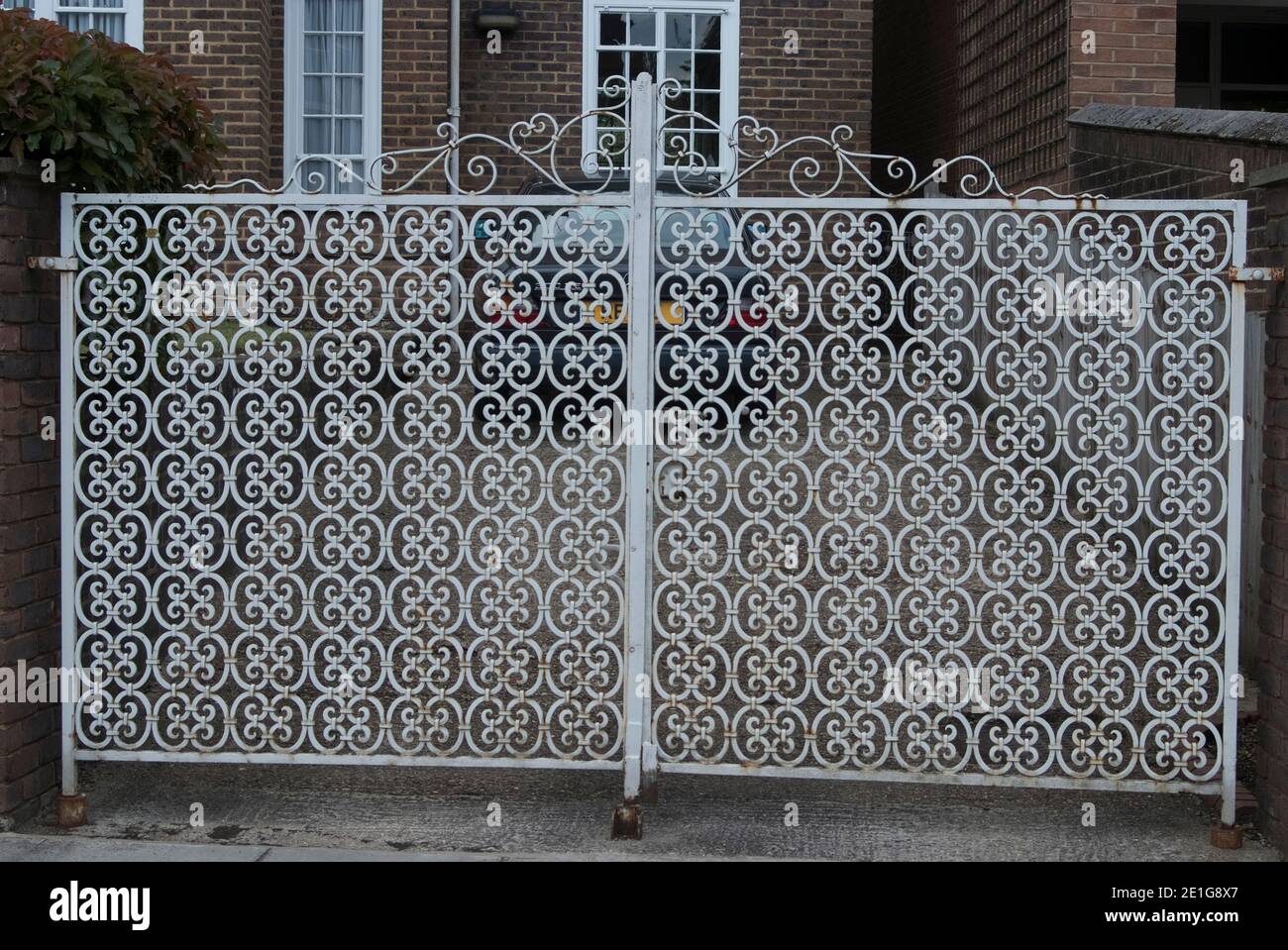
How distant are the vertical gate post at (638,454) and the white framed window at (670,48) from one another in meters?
8.68

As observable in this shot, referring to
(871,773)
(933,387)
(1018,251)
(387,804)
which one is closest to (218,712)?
(387,804)

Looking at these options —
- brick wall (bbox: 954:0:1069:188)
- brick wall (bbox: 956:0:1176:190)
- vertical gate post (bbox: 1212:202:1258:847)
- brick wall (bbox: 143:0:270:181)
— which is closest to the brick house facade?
brick wall (bbox: 143:0:270:181)

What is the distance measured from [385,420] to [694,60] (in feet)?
30.4

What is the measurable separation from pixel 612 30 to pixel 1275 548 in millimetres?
9836

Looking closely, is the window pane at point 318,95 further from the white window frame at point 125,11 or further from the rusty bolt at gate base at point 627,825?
the rusty bolt at gate base at point 627,825

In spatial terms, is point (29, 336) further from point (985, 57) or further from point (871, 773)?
point (985, 57)

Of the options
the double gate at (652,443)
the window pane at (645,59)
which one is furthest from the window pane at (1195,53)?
the double gate at (652,443)

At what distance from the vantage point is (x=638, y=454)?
487 cm

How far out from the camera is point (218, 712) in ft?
20.1

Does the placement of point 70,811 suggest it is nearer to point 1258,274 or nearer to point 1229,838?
point 1229,838

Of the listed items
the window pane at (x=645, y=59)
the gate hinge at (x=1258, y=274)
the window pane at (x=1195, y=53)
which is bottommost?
the gate hinge at (x=1258, y=274)

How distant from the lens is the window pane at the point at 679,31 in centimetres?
1346

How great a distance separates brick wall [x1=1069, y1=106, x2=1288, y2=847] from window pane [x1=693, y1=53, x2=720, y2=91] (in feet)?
15.0

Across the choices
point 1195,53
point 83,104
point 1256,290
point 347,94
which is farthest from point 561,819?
point 1195,53
